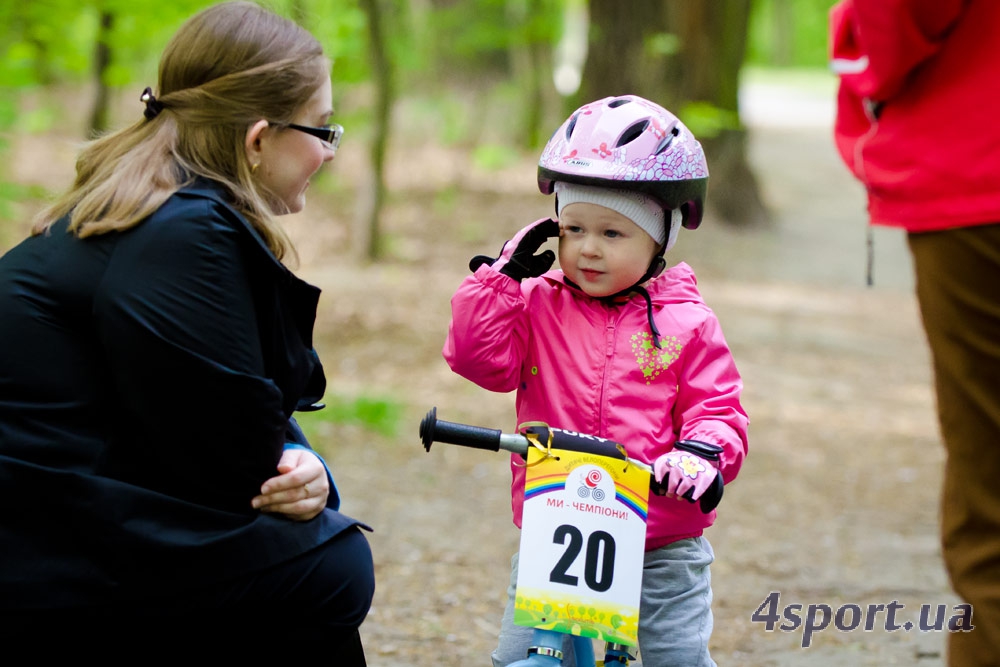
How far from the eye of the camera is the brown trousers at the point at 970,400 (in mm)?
2699

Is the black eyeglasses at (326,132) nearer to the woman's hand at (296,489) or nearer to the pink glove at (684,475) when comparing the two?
the woman's hand at (296,489)

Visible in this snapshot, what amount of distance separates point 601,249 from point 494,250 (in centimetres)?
944

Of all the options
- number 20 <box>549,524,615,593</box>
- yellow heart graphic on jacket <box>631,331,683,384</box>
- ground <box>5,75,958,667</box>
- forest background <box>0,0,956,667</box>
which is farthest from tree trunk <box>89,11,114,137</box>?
number 20 <box>549,524,615,593</box>

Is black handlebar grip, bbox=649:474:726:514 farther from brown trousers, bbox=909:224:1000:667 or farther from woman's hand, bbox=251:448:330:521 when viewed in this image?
woman's hand, bbox=251:448:330:521

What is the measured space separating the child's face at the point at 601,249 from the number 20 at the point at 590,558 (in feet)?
2.09

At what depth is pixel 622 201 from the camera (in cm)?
271

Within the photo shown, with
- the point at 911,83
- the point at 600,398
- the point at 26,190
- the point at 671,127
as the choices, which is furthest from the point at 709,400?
the point at 26,190

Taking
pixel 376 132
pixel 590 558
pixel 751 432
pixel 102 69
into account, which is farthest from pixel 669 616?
pixel 102 69

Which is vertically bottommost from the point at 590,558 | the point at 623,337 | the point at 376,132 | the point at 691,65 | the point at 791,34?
the point at 590,558

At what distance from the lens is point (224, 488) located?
2719mm

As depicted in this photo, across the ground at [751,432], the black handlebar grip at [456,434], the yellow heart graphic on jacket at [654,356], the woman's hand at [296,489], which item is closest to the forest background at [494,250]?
the ground at [751,432]

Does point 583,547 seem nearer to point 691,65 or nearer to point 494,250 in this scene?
point 494,250

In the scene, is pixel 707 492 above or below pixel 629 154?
Answer: below

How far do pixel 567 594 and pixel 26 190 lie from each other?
5.99 m
